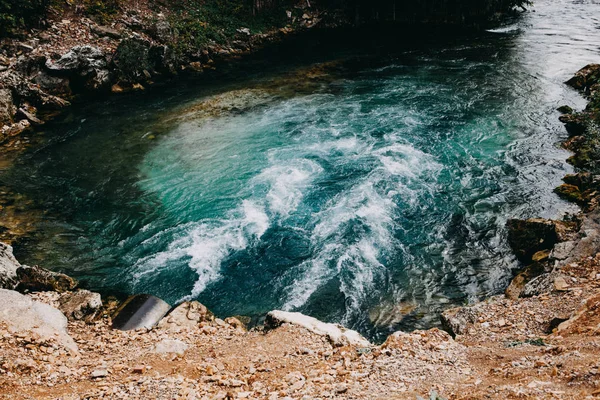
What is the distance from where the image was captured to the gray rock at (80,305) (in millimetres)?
7797

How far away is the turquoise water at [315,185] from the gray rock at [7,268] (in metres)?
0.93

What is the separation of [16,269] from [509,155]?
46.4 ft

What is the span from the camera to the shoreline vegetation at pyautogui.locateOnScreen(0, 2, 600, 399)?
473cm

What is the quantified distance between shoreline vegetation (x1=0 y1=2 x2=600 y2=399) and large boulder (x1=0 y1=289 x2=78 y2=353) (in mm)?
25

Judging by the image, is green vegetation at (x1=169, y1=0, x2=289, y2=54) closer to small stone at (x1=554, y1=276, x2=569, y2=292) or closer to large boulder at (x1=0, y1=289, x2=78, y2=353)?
large boulder at (x1=0, y1=289, x2=78, y2=353)

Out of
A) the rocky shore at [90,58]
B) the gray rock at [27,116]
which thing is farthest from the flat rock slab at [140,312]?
the gray rock at [27,116]

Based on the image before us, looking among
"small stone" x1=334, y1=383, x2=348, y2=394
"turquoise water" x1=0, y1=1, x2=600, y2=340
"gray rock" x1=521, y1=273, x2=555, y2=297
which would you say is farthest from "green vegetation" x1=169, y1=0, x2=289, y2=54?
"small stone" x1=334, y1=383, x2=348, y2=394

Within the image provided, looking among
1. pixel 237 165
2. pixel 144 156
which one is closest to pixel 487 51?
pixel 237 165

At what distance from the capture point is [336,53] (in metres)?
25.5

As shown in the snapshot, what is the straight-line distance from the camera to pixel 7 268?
8531 mm

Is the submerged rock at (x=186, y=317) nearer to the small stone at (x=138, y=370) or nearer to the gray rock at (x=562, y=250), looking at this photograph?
the small stone at (x=138, y=370)

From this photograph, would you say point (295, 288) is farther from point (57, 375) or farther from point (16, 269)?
point (16, 269)

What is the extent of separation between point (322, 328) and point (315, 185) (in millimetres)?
6237

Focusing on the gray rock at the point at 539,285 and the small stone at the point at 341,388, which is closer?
the small stone at the point at 341,388
